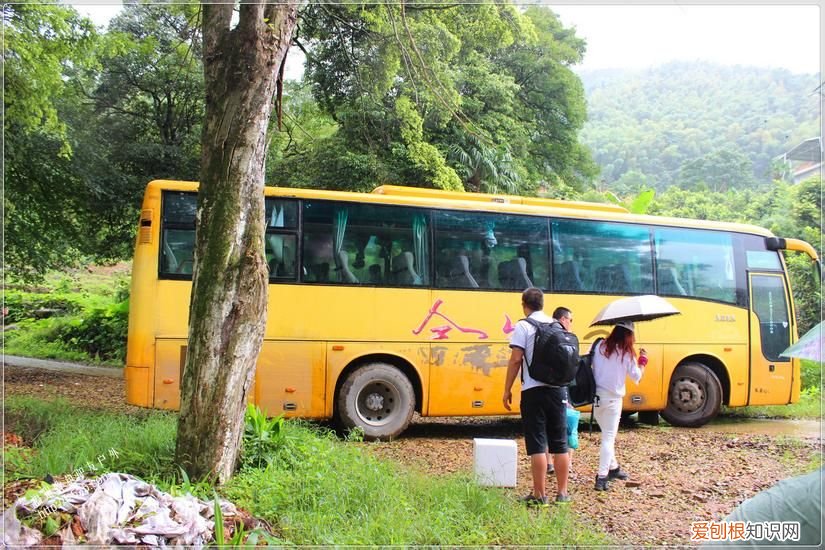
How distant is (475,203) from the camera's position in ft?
30.0

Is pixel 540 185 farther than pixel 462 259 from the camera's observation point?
Yes

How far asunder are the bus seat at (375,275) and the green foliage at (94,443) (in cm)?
289

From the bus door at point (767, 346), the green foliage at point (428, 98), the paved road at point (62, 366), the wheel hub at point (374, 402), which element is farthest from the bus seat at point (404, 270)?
the paved road at point (62, 366)

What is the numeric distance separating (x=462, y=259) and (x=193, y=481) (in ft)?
15.9

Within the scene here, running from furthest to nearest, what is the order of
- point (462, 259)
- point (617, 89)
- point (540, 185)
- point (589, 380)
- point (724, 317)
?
point (617, 89)
point (540, 185)
point (724, 317)
point (462, 259)
point (589, 380)

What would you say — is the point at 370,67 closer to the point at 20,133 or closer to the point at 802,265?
the point at 20,133

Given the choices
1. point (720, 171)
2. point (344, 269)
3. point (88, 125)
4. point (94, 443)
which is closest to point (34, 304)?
point (88, 125)

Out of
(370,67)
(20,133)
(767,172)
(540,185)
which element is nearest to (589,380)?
(370,67)

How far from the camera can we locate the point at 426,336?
341 inches

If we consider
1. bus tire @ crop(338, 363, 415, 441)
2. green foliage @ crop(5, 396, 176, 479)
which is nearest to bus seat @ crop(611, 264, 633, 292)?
bus tire @ crop(338, 363, 415, 441)

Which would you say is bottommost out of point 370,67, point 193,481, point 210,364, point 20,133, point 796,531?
point 193,481

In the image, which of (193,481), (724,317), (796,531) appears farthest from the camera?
(724,317)

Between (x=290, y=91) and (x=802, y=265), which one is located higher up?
(x=290, y=91)

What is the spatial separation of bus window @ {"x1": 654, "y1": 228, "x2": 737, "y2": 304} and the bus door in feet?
1.62
